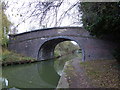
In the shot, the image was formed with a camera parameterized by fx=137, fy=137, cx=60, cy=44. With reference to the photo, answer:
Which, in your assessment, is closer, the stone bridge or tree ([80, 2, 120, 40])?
tree ([80, 2, 120, 40])

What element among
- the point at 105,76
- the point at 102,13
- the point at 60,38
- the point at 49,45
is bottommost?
the point at 49,45

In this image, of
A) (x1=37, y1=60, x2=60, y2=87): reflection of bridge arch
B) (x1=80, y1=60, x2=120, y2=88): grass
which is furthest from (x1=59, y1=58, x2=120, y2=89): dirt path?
(x1=37, y1=60, x2=60, y2=87): reflection of bridge arch

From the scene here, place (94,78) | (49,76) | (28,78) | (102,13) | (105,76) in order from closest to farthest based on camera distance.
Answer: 1. (94,78)
2. (105,76)
3. (102,13)
4. (28,78)
5. (49,76)

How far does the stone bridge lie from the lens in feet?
40.0

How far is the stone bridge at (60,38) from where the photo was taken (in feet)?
40.0

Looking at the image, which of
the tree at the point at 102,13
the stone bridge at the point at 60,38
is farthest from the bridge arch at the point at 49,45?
the tree at the point at 102,13

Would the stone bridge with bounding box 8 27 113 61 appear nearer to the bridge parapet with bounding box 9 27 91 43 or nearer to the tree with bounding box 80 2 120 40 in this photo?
the bridge parapet with bounding box 9 27 91 43

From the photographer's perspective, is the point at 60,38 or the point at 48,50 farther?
the point at 48,50

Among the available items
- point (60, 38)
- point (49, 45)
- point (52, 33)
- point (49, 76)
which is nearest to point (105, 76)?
point (49, 76)

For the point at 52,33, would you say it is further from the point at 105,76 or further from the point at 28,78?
the point at 105,76

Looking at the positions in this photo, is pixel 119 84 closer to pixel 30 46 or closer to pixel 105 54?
pixel 105 54

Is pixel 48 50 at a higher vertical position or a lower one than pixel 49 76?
lower

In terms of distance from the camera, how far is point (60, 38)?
14.4 meters

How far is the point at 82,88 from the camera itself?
3.83 meters
